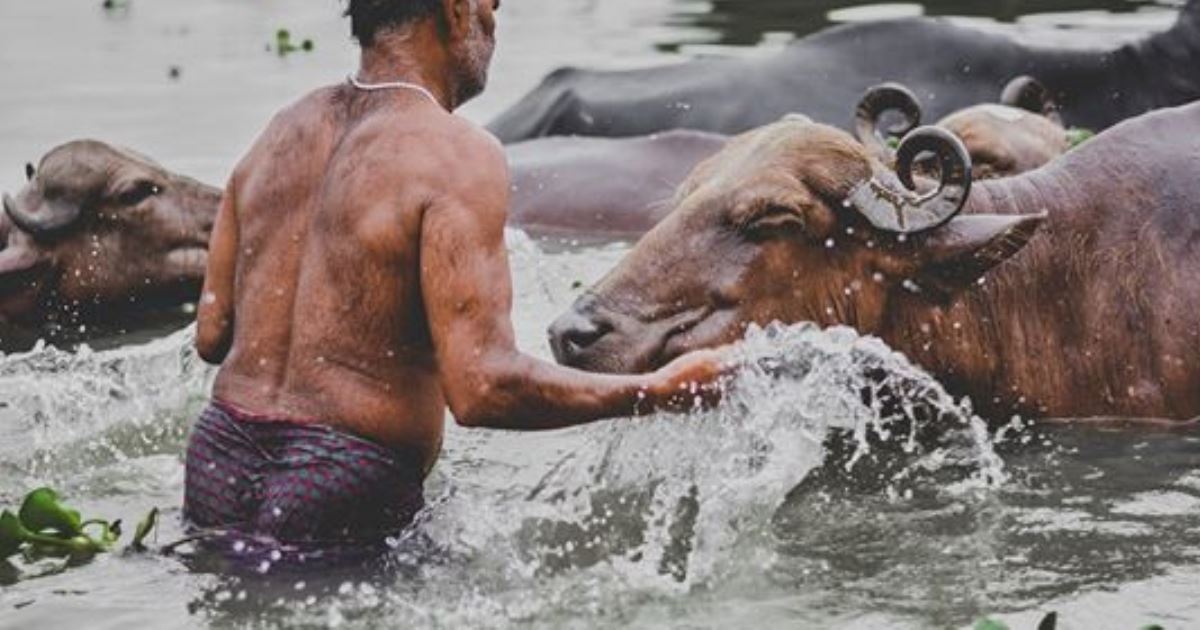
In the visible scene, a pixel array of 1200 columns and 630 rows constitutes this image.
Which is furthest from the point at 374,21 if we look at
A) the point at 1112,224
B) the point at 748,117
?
the point at 748,117

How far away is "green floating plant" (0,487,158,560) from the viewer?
5523mm

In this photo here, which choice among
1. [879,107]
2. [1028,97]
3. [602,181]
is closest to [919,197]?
[879,107]

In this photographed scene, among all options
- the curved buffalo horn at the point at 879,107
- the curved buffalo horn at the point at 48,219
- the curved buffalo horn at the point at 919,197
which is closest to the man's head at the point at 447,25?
the curved buffalo horn at the point at 919,197

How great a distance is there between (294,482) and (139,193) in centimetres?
388

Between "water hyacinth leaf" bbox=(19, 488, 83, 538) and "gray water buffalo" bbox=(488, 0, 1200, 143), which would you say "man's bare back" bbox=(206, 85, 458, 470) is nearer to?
"water hyacinth leaf" bbox=(19, 488, 83, 538)

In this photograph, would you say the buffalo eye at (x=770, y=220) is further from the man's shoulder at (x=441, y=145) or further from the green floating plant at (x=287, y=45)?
the green floating plant at (x=287, y=45)

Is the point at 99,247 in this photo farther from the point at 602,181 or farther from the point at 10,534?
the point at 10,534

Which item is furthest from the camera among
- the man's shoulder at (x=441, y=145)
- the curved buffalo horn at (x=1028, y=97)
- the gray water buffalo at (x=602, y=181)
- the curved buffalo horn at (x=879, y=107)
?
the gray water buffalo at (x=602, y=181)

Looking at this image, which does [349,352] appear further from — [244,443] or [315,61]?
[315,61]

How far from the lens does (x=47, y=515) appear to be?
219 inches

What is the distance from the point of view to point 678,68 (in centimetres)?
1168

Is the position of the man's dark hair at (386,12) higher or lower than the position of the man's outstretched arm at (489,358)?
higher

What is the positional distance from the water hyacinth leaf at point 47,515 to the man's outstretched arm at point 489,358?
1.06m

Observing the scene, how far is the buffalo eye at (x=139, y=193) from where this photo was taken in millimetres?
8867
